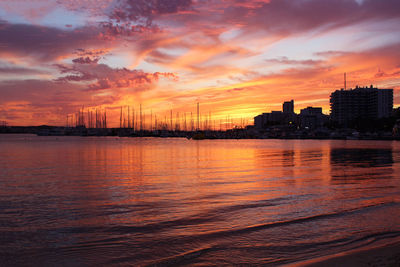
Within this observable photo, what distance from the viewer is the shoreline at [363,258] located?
269 inches

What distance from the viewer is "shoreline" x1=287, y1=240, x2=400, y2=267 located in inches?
269

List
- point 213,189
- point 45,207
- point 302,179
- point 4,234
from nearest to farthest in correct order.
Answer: point 4,234 < point 45,207 < point 213,189 < point 302,179

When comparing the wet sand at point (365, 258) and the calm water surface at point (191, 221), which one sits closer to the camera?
the wet sand at point (365, 258)

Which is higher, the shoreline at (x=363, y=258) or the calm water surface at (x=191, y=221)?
the shoreline at (x=363, y=258)

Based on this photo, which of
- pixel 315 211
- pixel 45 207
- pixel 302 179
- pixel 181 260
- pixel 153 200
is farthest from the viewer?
pixel 302 179

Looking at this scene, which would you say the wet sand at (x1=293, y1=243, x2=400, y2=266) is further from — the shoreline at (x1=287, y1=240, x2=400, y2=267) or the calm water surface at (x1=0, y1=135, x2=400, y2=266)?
the calm water surface at (x1=0, y1=135, x2=400, y2=266)

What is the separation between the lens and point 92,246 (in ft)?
26.7

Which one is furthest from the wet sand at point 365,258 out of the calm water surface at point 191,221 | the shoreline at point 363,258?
the calm water surface at point 191,221

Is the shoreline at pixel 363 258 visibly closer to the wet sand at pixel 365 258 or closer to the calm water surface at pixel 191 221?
the wet sand at pixel 365 258

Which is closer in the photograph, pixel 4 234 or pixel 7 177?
pixel 4 234

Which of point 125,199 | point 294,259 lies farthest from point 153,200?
point 294,259

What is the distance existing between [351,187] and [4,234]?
15.5 meters

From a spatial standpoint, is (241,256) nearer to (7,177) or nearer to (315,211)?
(315,211)

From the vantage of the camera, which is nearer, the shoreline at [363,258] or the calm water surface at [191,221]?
the shoreline at [363,258]
